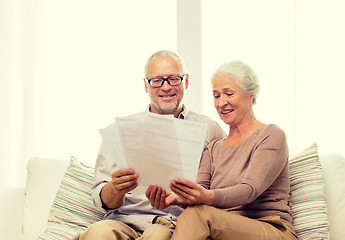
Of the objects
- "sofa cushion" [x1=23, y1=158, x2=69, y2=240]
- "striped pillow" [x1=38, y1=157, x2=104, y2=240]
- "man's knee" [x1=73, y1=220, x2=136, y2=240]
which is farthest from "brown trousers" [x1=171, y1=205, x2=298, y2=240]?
"sofa cushion" [x1=23, y1=158, x2=69, y2=240]

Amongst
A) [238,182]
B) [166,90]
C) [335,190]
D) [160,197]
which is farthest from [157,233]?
[335,190]

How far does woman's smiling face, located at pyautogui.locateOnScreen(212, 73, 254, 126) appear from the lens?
220 cm

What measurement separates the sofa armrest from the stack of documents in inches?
46.1

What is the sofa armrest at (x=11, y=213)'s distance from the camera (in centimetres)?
269

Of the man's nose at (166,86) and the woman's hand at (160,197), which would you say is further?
the man's nose at (166,86)

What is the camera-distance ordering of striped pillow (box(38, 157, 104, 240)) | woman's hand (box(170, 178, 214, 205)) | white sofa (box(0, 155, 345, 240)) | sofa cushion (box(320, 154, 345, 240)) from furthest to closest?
1. white sofa (box(0, 155, 345, 240))
2. striped pillow (box(38, 157, 104, 240))
3. sofa cushion (box(320, 154, 345, 240))
4. woman's hand (box(170, 178, 214, 205))

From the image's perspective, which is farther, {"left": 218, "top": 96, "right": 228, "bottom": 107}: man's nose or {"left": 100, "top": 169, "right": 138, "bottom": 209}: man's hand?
{"left": 218, "top": 96, "right": 228, "bottom": 107}: man's nose

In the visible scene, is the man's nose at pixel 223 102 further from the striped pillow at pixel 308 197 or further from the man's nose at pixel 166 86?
the striped pillow at pixel 308 197

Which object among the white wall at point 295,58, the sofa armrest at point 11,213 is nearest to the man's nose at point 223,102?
the white wall at point 295,58

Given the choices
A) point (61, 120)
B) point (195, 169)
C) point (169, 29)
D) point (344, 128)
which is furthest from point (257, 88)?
point (61, 120)

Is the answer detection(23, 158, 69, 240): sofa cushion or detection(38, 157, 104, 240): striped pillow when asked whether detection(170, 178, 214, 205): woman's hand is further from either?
detection(23, 158, 69, 240): sofa cushion

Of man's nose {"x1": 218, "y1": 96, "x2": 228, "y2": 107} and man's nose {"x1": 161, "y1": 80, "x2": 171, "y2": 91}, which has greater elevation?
man's nose {"x1": 161, "y1": 80, "x2": 171, "y2": 91}

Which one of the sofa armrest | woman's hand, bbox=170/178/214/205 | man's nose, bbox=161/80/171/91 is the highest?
man's nose, bbox=161/80/171/91

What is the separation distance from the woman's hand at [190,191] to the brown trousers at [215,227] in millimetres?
29
